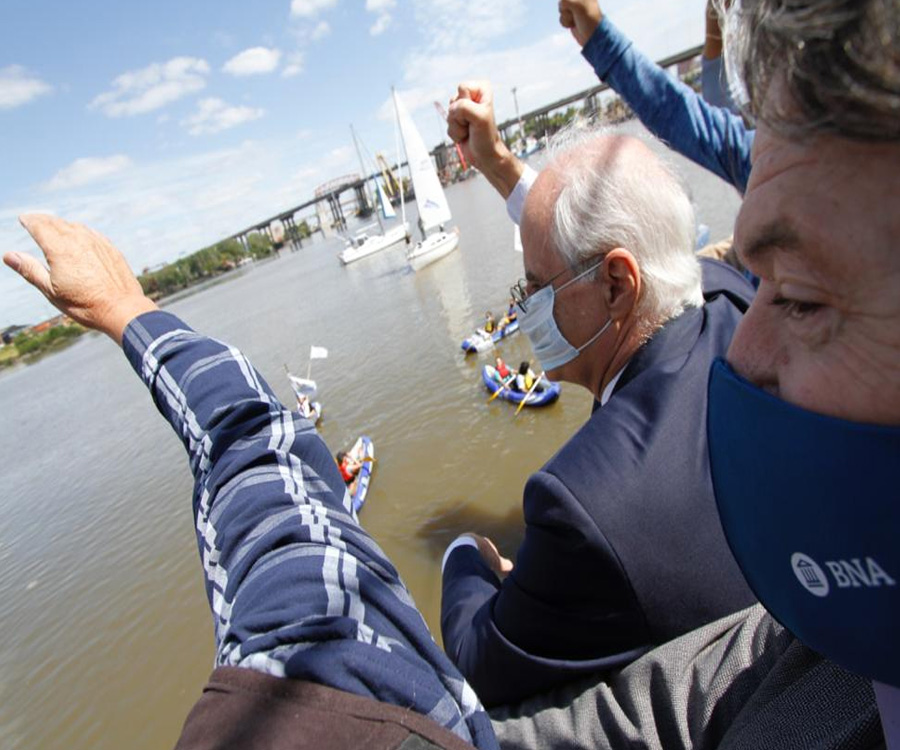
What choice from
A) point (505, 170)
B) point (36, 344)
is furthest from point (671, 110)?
point (36, 344)

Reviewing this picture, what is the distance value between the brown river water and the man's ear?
558 mm

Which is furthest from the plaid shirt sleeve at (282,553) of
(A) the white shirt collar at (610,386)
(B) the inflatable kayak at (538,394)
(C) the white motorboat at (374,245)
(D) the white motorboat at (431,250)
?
(C) the white motorboat at (374,245)

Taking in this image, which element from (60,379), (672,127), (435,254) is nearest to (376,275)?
(435,254)

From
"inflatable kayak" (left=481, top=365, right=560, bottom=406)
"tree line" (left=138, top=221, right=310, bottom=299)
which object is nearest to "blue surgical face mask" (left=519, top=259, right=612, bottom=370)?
"inflatable kayak" (left=481, top=365, right=560, bottom=406)

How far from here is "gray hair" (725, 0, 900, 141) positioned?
0.45 metres

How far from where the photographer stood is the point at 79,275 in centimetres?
163

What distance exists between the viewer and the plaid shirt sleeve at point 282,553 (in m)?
0.83

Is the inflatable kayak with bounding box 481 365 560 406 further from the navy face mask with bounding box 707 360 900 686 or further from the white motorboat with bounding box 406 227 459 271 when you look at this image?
the white motorboat with bounding box 406 227 459 271

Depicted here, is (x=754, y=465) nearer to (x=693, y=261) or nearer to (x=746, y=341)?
(x=746, y=341)

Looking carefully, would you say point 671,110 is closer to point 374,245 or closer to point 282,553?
point 282,553

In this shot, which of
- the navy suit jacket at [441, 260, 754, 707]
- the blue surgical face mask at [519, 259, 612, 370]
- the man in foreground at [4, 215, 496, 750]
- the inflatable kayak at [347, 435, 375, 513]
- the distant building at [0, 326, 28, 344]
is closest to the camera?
the man in foreground at [4, 215, 496, 750]

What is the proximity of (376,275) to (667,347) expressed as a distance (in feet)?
98.7

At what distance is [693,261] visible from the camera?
204cm

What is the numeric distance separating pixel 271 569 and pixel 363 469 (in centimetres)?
776
